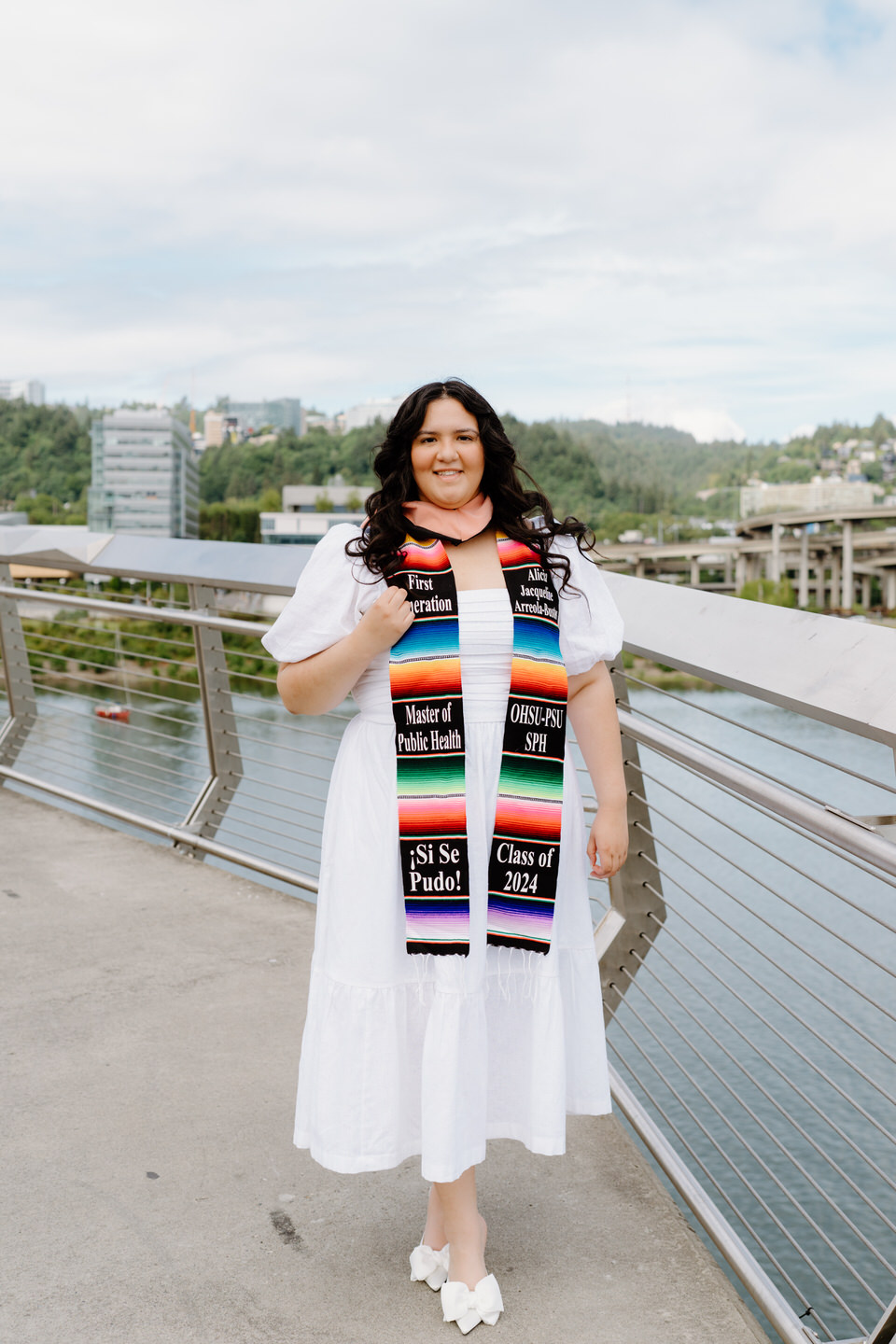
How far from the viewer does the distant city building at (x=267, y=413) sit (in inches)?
7205

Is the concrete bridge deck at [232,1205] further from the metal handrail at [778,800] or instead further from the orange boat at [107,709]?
the orange boat at [107,709]

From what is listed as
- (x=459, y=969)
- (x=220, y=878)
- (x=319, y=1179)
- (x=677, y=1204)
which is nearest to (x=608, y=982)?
(x=677, y=1204)

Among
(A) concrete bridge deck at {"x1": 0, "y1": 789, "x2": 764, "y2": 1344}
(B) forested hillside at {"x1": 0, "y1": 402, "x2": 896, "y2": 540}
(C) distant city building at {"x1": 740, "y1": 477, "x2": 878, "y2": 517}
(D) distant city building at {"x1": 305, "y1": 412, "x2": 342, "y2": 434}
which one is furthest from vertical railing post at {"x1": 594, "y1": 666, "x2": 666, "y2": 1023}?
(D) distant city building at {"x1": 305, "y1": 412, "x2": 342, "y2": 434}

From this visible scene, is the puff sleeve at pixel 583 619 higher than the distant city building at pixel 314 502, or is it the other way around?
the distant city building at pixel 314 502

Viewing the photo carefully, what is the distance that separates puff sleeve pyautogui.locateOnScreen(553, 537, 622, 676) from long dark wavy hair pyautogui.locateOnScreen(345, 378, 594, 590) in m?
0.02

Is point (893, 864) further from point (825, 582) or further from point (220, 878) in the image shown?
point (825, 582)

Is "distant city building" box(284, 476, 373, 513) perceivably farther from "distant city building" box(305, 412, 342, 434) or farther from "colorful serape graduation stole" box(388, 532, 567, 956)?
"colorful serape graduation stole" box(388, 532, 567, 956)

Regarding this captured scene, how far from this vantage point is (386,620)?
1.64 meters

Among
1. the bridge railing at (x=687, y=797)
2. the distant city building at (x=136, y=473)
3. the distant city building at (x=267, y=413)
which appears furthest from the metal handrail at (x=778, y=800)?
the distant city building at (x=267, y=413)

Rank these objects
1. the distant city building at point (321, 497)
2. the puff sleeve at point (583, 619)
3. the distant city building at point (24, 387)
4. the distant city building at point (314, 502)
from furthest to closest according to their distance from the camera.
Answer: the distant city building at point (24, 387) < the distant city building at point (321, 497) < the distant city building at point (314, 502) < the puff sleeve at point (583, 619)

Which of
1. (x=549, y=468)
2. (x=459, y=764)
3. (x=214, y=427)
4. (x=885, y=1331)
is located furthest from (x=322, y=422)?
(x=885, y=1331)

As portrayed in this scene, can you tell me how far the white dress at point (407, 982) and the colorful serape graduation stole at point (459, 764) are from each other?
0.03 m

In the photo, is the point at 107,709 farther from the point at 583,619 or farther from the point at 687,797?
the point at 583,619

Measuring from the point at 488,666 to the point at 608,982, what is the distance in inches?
41.9
